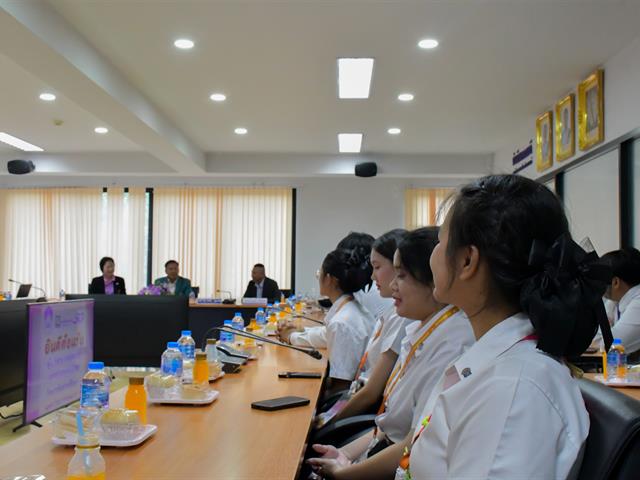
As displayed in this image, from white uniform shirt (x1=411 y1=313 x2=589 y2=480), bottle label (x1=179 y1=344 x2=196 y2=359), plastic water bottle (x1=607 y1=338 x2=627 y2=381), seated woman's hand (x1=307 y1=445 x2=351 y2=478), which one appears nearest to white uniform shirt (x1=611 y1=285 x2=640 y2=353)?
plastic water bottle (x1=607 y1=338 x2=627 y2=381)

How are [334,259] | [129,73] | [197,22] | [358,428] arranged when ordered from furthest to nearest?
1. [129,73]
2. [197,22]
3. [334,259]
4. [358,428]

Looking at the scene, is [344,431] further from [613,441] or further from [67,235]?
[67,235]

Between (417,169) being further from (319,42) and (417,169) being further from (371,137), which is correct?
(319,42)

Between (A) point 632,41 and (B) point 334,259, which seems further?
(A) point 632,41

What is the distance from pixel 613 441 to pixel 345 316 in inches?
92.9

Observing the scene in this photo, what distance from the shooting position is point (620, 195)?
16.9 ft

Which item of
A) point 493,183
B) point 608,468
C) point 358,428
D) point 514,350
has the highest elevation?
point 493,183

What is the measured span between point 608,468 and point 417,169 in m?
8.81

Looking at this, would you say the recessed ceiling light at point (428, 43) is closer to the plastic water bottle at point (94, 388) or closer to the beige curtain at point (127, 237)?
the plastic water bottle at point (94, 388)

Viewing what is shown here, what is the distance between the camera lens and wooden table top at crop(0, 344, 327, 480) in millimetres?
1409

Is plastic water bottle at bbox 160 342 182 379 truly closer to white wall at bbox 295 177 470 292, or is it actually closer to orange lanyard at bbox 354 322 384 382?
orange lanyard at bbox 354 322 384 382

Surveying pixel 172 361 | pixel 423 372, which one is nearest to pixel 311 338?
pixel 172 361

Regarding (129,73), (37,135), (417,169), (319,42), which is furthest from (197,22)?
(417,169)

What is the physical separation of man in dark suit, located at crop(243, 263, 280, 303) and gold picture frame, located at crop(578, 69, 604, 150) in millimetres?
4830
